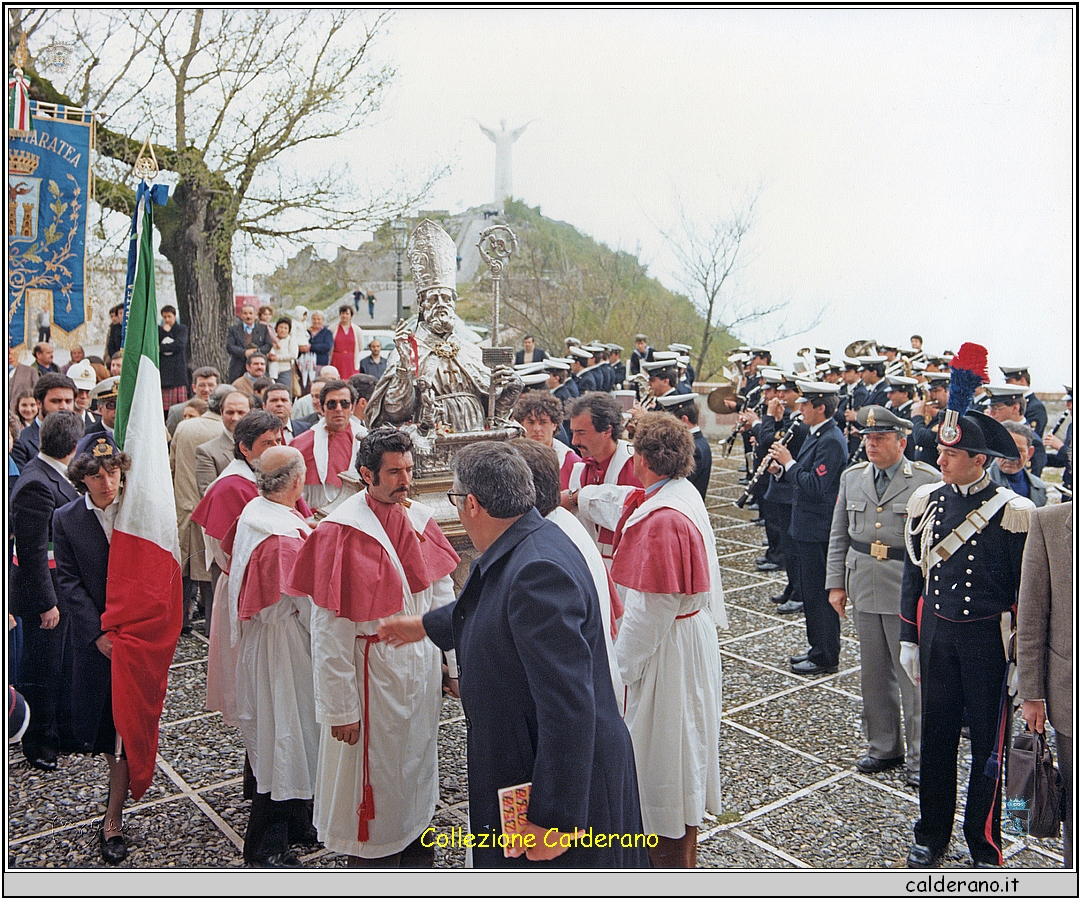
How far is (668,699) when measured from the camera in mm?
4051

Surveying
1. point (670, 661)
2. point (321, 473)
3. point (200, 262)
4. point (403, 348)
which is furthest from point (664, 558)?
point (200, 262)

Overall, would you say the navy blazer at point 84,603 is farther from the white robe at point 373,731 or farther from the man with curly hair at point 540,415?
the man with curly hair at point 540,415

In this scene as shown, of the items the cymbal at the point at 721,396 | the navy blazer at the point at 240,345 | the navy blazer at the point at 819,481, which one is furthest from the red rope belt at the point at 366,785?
the cymbal at the point at 721,396

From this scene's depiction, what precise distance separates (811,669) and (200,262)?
40.9ft

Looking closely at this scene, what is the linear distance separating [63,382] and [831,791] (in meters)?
5.86

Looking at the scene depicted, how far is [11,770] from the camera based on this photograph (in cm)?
520

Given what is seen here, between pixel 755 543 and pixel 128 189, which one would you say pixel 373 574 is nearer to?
pixel 755 543

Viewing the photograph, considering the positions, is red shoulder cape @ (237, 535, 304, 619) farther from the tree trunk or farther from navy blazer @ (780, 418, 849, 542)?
the tree trunk

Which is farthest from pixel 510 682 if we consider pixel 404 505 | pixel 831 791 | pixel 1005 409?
pixel 1005 409

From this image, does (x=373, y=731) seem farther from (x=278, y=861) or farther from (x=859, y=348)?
(x=859, y=348)

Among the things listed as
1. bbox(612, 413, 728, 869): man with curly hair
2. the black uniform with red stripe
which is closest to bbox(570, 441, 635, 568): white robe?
bbox(612, 413, 728, 869): man with curly hair

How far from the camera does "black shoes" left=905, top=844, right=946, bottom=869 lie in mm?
4234

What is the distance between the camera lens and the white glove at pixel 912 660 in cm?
454

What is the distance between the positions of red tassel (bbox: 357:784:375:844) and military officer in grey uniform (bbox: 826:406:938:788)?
9.64 feet
